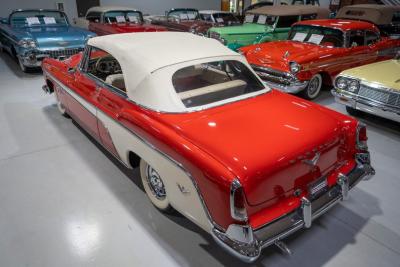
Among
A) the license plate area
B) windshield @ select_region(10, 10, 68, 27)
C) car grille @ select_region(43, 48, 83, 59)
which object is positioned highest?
windshield @ select_region(10, 10, 68, 27)

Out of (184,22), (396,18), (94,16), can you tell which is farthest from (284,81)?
(396,18)

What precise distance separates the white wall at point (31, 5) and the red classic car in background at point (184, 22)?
365 centimetres

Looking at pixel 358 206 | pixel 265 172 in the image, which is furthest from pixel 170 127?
pixel 358 206

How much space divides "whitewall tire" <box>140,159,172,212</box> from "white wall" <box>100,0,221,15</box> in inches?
441

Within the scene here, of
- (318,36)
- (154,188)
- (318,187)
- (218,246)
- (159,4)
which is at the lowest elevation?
(218,246)

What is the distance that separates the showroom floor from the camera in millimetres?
2199

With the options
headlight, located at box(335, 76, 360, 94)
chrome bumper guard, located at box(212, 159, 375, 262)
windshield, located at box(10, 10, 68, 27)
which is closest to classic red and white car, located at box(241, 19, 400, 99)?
headlight, located at box(335, 76, 360, 94)

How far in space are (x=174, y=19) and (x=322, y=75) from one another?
18.1ft

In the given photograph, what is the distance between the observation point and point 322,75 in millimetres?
5438

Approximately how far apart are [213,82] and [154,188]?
120 cm

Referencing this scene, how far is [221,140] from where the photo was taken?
200 cm

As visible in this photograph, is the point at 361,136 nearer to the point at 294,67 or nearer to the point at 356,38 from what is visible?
the point at 294,67

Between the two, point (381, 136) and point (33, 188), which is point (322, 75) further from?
point (33, 188)

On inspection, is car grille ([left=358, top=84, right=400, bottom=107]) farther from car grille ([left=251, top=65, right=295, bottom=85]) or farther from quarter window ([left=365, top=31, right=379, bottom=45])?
quarter window ([left=365, top=31, right=379, bottom=45])
